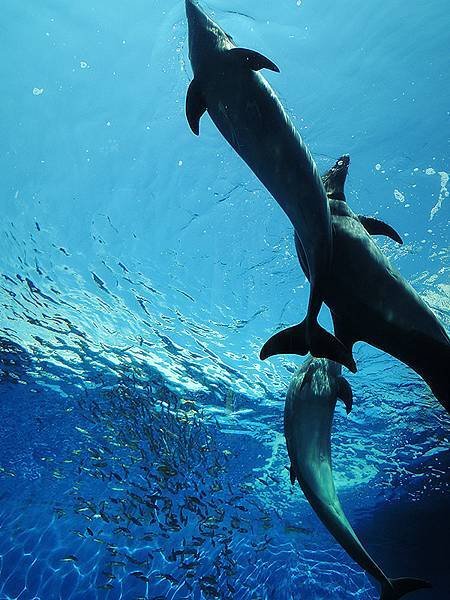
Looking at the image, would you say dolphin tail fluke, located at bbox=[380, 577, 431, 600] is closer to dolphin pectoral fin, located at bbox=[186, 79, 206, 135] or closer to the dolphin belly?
the dolphin belly

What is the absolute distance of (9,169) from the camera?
33.4 feet

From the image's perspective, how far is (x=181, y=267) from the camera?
38.7ft

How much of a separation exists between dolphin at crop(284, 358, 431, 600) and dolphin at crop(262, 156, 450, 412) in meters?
1.16

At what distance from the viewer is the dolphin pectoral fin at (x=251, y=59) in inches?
123

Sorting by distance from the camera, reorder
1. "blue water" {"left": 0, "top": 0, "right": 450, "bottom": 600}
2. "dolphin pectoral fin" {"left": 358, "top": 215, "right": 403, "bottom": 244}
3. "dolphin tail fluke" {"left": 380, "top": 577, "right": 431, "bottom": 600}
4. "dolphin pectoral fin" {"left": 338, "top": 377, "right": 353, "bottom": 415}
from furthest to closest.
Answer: "blue water" {"left": 0, "top": 0, "right": 450, "bottom": 600}
"dolphin pectoral fin" {"left": 338, "top": 377, "right": 353, "bottom": 415}
"dolphin tail fluke" {"left": 380, "top": 577, "right": 431, "bottom": 600}
"dolphin pectoral fin" {"left": 358, "top": 215, "right": 403, "bottom": 244}

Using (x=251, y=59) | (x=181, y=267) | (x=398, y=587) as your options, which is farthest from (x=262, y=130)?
(x=181, y=267)

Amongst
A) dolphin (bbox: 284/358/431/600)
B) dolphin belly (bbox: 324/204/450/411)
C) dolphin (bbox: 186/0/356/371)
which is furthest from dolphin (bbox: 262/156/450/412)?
dolphin (bbox: 284/358/431/600)

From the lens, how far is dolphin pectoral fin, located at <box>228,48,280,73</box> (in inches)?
123

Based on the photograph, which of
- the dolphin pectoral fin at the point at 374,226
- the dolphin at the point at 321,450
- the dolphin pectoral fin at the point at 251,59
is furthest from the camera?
the dolphin pectoral fin at the point at 374,226

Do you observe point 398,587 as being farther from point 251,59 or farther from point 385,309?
point 251,59

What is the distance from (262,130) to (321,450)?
10.6 feet

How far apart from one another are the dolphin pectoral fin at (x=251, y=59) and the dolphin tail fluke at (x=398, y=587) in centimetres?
515

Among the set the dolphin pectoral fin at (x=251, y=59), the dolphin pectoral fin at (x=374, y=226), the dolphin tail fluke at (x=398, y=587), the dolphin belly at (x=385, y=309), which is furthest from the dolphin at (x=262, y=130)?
the dolphin tail fluke at (x=398, y=587)

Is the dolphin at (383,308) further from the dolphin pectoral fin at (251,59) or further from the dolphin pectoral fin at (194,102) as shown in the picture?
the dolphin pectoral fin at (194,102)
